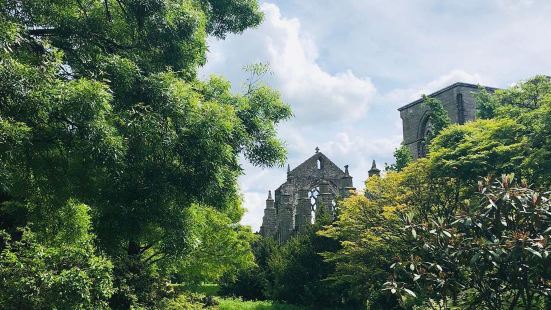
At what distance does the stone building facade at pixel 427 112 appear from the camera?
36.2m

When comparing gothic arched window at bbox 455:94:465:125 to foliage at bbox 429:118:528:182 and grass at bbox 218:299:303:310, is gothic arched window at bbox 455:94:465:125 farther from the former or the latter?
grass at bbox 218:299:303:310

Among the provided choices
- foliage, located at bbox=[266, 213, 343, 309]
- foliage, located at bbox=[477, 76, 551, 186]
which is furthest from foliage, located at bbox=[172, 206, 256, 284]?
foliage, located at bbox=[477, 76, 551, 186]

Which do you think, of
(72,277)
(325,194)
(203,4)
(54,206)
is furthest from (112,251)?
(325,194)

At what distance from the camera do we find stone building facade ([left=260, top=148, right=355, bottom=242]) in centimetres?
3910

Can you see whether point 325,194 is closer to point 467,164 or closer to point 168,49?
point 467,164

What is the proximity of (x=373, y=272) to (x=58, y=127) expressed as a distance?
1666cm

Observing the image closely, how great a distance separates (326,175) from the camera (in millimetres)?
47594

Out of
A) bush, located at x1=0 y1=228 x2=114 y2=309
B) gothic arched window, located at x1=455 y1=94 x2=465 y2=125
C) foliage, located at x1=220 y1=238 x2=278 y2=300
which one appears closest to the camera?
bush, located at x1=0 y1=228 x2=114 y2=309

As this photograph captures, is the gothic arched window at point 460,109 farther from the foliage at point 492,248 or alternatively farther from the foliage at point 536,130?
the foliage at point 492,248

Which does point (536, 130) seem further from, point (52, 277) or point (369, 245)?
point (52, 277)

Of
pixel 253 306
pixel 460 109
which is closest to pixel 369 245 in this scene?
pixel 253 306

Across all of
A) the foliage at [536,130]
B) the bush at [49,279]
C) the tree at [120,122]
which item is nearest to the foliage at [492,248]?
the tree at [120,122]

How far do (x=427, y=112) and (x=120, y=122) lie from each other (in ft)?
110

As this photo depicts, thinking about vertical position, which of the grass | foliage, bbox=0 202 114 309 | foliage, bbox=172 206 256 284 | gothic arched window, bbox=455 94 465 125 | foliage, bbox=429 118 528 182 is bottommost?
the grass
